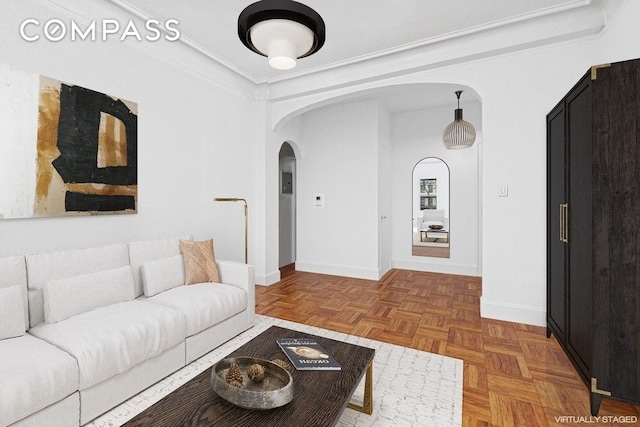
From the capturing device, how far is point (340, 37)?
131 inches

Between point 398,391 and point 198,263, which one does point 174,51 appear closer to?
point 198,263

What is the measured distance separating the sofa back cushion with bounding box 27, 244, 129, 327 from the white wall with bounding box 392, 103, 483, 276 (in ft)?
14.8

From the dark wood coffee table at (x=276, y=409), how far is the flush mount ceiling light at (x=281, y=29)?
1.71 metres

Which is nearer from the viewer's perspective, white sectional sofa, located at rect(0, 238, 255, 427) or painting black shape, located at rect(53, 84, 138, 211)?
white sectional sofa, located at rect(0, 238, 255, 427)

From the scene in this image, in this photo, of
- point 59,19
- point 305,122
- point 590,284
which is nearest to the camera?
point 590,284

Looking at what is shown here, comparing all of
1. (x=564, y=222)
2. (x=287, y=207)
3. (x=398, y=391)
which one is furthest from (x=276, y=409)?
(x=287, y=207)

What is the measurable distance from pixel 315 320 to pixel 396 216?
3.19 meters

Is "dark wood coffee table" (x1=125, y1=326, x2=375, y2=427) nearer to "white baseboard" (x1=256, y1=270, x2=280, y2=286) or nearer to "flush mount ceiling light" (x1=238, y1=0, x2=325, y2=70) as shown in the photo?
"flush mount ceiling light" (x1=238, y1=0, x2=325, y2=70)

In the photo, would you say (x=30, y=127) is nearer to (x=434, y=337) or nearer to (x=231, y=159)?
(x=231, y=159)

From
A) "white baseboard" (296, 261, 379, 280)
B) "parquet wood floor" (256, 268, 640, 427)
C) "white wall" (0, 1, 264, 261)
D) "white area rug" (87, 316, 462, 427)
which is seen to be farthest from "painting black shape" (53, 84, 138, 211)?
"white baseboard" (296, 261, 379, 280)

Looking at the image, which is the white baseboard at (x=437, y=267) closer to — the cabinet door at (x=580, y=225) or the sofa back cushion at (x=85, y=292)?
the cabinet door at (x=580, y=225)

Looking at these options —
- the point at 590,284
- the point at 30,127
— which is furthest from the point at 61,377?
the point at 590,284

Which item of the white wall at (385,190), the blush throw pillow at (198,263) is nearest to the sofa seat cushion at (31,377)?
the blush throw pillow at (198,263)

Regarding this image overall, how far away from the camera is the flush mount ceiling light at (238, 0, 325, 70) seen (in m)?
1.61
